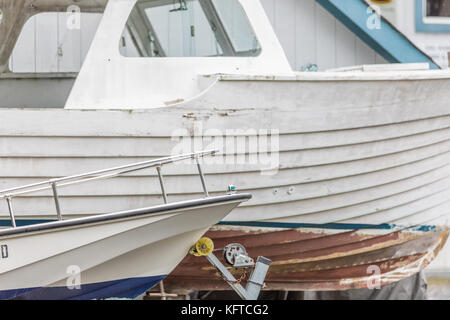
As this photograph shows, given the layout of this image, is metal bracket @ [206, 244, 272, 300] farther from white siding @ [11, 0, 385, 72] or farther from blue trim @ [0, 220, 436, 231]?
white siding @ [11, 0, 385, 72]

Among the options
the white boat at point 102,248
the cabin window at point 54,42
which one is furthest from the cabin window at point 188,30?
the white boat at point 102,248

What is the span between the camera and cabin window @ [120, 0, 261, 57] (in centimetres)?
449

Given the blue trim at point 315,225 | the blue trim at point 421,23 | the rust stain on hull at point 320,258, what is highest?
the blue trim at point 421,23

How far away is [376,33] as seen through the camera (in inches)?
237

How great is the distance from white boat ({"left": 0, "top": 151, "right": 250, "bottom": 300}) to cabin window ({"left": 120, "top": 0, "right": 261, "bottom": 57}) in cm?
87

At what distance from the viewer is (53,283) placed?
3.86m

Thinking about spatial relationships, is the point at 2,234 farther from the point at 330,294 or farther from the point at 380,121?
the point at 330,294

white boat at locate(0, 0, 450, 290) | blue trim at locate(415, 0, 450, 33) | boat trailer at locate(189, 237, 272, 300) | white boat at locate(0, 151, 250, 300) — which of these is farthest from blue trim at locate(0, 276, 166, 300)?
blue trim at locate(415, 0, 450, 33)

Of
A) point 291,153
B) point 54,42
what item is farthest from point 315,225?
point 54,42

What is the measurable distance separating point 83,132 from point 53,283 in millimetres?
877

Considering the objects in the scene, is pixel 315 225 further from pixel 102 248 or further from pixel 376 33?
pixel 376 33

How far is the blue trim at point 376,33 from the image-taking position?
234 inches

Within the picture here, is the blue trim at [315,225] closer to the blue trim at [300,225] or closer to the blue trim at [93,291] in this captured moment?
the blue trim at [300,225]
